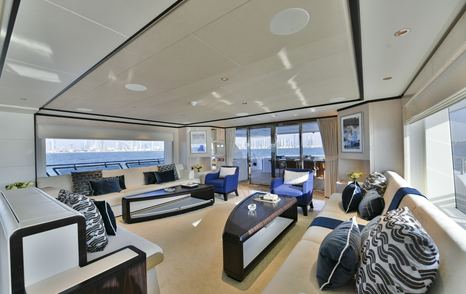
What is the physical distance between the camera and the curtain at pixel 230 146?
7344mm

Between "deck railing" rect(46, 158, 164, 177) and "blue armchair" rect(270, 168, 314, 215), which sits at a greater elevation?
"deck railing" rect(46, 158, 164, 177)

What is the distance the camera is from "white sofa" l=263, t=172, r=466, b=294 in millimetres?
750

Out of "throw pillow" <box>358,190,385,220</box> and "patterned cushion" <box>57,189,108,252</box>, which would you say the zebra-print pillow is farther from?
"patterned cushion" <box>57,189,108,252</box>

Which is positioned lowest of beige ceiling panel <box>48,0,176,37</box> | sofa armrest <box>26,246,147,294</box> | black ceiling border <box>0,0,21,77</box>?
sofa armrest <box>26,246,147,294</box>

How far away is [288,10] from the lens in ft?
3.90

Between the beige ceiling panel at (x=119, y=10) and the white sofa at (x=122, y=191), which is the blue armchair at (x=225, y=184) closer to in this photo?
the white sofa at (x=122, y=191)

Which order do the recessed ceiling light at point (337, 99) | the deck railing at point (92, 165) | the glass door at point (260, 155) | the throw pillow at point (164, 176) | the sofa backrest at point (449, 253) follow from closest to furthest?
the sofa backrest at point (449, 253) < the recessed ceiling light at point (337, 99) < the deck railing at point (92, 165) < the throw pillow at point (164, 176) < the glass door at point (260, 155)

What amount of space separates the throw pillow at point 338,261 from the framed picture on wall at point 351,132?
3080mm

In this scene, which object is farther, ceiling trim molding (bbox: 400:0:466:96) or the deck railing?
the deck railing

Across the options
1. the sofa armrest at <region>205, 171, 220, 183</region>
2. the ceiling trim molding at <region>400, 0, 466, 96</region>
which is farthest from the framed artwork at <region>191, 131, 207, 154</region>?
the ceiling trim molding at <region>400, 0, 466, 96</region>

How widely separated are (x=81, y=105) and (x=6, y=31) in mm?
2517

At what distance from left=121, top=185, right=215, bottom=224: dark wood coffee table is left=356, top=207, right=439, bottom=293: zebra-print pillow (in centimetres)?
346

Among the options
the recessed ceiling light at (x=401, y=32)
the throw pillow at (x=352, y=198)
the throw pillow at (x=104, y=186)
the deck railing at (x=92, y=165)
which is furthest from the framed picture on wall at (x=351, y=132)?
the deck railing at (x=92, y=165)

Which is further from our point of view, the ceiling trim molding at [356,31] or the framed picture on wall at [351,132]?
the framed picture on wall at [351,132]
